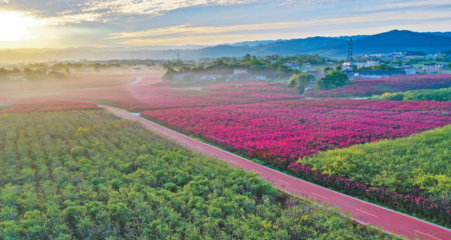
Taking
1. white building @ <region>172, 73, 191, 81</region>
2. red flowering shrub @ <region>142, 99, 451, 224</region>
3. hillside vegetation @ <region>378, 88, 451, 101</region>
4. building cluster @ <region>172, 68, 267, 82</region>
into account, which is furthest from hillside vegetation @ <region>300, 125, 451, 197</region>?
white building @ <region>172, 73, 191, 81</region>

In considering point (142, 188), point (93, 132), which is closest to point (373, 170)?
point (142, 188)

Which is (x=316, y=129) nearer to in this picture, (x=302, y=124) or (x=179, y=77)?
(x=302, y=124)

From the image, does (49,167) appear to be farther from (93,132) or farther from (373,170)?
(373,170)

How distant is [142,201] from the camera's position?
10.9 metres

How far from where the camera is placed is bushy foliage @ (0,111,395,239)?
923cm

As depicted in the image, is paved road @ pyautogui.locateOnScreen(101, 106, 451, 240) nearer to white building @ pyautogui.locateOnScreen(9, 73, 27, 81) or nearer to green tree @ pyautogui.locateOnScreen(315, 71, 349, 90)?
green tree @ pyautogui.locateOnScreen(315, 71, 349, 90)

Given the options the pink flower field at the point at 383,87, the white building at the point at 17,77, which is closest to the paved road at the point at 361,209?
the pink flower field at the point at 383,87

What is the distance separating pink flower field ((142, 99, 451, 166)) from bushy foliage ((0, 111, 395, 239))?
18.8 ft

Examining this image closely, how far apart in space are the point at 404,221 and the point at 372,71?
3223 inches

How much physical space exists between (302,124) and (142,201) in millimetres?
19171

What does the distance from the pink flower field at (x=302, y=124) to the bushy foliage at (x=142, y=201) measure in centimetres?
573

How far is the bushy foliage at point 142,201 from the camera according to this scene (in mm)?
9227

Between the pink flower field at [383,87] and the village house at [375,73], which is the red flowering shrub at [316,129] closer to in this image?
the pink flower field at [383,87]

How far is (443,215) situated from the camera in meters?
10.9
